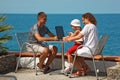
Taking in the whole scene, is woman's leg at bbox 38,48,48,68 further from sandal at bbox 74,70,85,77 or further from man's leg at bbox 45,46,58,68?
sandal at bbox 74,70,85,77

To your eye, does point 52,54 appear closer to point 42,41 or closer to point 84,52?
point 42,41

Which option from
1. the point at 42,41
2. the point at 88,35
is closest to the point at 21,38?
the point at 42,41

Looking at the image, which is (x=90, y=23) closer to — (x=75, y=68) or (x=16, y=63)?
(x=75, y=68)

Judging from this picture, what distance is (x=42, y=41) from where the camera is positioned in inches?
317

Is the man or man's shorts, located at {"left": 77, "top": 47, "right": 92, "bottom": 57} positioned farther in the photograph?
the man

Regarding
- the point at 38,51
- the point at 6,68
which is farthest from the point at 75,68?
the point at 6,68

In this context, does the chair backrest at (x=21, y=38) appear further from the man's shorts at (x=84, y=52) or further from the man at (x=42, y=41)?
the man's shorts at (x=84, y=52)

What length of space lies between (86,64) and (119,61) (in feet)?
2.10

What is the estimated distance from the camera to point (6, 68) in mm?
8680

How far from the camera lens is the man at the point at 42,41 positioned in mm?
8086

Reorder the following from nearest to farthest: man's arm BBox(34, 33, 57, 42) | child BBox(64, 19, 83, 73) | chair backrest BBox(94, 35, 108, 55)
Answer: chair backrest BBox(94, 35, 108, 55) → child BBox(64, 19, 83, 73) → man's arm BBox(34, 33, 57, 42)

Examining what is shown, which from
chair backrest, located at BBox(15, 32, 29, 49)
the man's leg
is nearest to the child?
the man's leg

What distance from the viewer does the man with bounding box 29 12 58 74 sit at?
8086 mm

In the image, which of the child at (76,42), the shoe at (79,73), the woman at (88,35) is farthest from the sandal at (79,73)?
the woman at (88,35)
